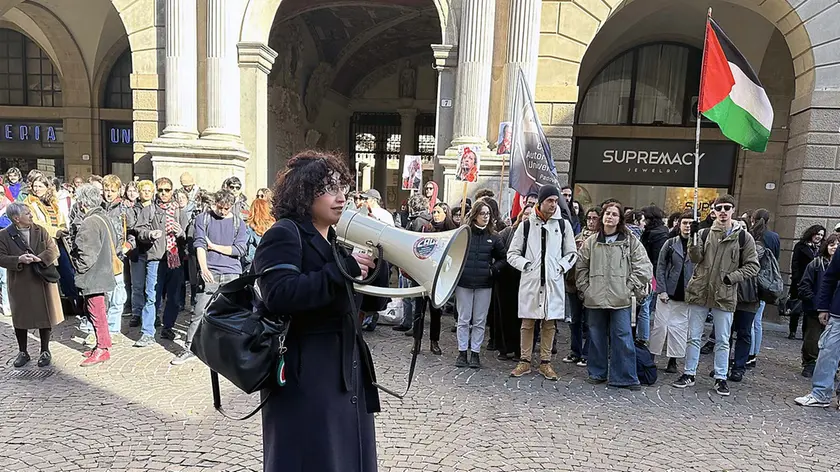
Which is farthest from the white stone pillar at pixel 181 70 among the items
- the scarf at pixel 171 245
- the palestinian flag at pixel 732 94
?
the palestinian flag at pixel 732 94

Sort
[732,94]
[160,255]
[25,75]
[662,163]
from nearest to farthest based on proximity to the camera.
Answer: [732,94], [160,255], [662,163], [25,75]

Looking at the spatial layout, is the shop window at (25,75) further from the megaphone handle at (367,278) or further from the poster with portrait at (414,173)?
the megaphone handle at (367,278)

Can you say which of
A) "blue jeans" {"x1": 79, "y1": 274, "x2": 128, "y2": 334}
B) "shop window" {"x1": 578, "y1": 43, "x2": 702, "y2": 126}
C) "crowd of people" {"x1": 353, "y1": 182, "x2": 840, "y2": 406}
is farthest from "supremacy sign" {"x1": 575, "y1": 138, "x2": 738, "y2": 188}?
→ "blue jeans" {"x1": 79, "y1": 274, "x2": 128, "y2": 334}

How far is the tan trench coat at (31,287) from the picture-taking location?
494cm

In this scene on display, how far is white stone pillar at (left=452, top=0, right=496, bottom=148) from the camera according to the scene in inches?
393

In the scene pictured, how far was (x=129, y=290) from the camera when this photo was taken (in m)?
7.39

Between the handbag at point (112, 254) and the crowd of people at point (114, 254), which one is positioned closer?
the crowd of people at point (114, 254)

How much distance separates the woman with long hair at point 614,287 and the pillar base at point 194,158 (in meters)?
7.84

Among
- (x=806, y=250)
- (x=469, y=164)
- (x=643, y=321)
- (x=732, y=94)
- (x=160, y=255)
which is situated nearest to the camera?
(x=732, y=94)

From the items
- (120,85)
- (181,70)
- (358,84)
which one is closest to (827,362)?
(181,70)

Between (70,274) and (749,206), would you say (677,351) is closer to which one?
(70,274)

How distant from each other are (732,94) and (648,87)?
1057cm

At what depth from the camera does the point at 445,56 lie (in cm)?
1038

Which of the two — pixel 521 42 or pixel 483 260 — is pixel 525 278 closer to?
pixel 483 260
